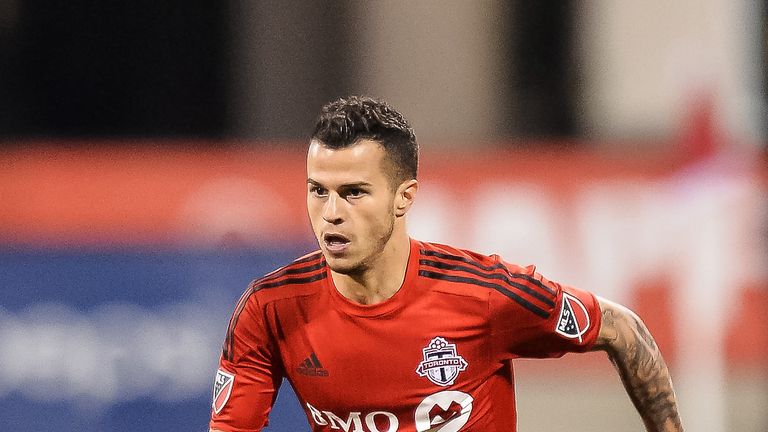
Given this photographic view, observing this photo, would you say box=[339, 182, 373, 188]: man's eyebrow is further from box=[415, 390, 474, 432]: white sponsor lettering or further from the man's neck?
box=[415, 390, 474, 432]: white sponsor lettering

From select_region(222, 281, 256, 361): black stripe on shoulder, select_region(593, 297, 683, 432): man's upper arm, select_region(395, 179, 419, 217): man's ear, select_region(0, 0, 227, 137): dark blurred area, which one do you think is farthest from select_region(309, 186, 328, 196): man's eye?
select_region(0, 0, 227, 137): dark blurred area

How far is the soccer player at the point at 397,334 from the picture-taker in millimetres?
3670

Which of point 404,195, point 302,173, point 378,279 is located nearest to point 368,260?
point 378,279

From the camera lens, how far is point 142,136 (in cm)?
782

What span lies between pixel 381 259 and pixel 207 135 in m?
4.64

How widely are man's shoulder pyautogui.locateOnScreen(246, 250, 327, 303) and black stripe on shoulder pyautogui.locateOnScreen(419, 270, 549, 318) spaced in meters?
0.30

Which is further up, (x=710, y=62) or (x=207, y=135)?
(x=710, y=62)

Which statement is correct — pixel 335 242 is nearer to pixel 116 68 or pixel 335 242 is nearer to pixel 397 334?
pixel 397 334

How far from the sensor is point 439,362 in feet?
12.1

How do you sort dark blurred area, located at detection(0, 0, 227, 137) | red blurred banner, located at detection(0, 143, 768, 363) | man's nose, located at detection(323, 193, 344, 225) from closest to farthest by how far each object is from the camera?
man's nose, located at detection(323, 193, 344, 225) → red blurred banner, located at detection(0, 143, 768, 363) → dark blurred area, located at detection(0, 0, 227, 137)

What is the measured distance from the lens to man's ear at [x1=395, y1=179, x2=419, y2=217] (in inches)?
142

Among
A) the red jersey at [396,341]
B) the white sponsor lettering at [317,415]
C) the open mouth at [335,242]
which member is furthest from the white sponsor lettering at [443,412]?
the open mouth at [335,242]

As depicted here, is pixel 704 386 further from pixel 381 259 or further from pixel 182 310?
pixel 381 259

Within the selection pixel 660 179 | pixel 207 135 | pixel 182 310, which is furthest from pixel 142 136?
pixel 660 179
